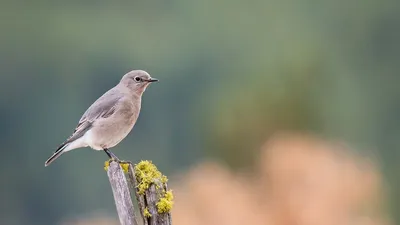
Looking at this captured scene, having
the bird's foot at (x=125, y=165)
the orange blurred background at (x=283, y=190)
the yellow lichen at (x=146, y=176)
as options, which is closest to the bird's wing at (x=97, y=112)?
the bird's foot at (x=125, y=165)

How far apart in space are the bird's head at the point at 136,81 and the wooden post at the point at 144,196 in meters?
1.38

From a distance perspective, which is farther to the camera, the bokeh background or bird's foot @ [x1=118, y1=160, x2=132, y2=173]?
the bokeh background

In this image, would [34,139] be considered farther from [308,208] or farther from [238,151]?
[308,208]

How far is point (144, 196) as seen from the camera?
6.79 meters

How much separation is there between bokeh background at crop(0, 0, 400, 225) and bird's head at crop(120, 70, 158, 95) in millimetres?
6600

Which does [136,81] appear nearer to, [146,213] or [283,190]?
[146,213]

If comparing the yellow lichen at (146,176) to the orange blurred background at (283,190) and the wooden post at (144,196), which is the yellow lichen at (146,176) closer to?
the wooden post at (144,196)

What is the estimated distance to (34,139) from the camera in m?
39.7

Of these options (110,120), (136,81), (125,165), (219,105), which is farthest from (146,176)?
(219,105)

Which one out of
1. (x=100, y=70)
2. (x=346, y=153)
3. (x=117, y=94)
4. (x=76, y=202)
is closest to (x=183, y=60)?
(x=100, y=70)

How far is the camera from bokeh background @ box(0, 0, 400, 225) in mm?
15836

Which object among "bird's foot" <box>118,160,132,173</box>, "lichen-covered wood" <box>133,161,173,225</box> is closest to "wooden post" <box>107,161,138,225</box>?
"lichen-covered wood" <box>133,161,173,225</box>

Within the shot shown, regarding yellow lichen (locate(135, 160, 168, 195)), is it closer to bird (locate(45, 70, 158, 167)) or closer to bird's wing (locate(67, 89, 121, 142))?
bird (locate(45, 70, 158, 167))

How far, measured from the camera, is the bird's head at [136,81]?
8172mm
